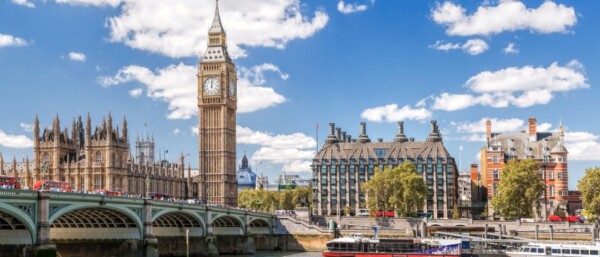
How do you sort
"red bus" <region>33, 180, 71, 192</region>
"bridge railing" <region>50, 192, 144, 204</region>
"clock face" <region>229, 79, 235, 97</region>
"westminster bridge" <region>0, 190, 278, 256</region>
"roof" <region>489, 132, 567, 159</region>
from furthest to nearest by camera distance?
"clock face" <region>229, 79, 235, 97</region> → "roof" <region>489, 132, 567, 159</region> → "red bus" <region>33, 180, 71, 192</region> → "bridge railing" <region>50, 192, 144, 204</region> → "westminster bridge" <region>0, 190, 278, 256</region>

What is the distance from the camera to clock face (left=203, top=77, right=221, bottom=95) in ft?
566

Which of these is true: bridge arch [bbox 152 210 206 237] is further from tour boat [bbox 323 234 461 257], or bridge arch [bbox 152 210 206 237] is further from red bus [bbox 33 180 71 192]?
tour boat [bbox 323 234 461 257]

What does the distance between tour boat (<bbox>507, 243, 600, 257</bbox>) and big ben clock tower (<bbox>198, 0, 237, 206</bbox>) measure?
99.2 metres

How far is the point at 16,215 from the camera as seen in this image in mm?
56500

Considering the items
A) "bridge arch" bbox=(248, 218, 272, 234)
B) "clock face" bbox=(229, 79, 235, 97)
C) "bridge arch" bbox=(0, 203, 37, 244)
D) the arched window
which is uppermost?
"clock face" bbox=(229, 79, 235, 97)

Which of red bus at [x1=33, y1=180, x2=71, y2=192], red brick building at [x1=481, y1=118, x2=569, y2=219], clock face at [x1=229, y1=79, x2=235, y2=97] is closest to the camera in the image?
red bus at [x1=33, y1=180, x2=71, y2=192]

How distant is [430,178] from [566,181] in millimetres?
30382

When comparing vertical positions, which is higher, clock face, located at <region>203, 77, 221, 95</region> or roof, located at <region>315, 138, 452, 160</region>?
clock face, located at <region>203, 77, 221, 95</region>

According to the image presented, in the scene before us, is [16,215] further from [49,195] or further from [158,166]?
[158,166]

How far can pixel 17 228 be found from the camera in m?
60.5

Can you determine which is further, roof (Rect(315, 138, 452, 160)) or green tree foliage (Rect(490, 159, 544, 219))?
roof (Rect(315, 138, 452, 160))

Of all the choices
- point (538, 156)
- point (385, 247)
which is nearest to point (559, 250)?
point (385, 247)

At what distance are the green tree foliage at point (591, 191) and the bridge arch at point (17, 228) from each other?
→ 6970 centimetres

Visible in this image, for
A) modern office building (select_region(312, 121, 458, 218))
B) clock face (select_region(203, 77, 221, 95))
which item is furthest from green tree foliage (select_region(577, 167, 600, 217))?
clock face (select_region(203, 77, 221, 95))
